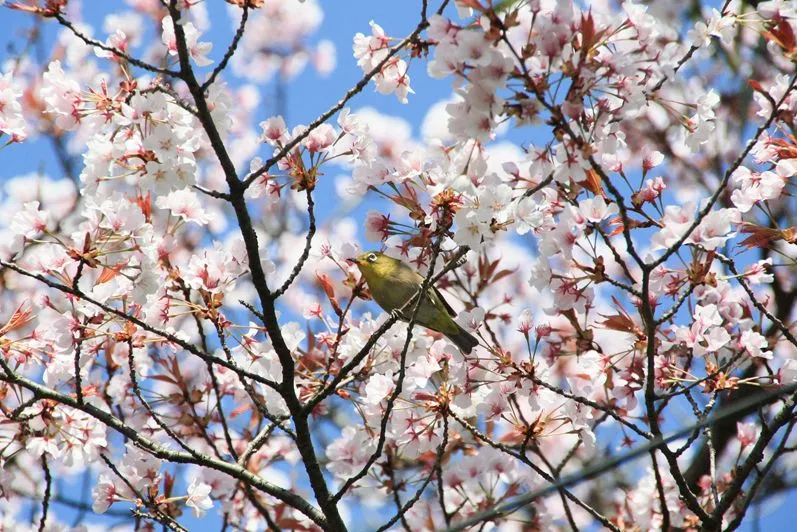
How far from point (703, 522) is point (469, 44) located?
7.16 feet

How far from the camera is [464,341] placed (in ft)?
14.5

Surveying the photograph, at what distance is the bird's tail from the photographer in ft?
12.9

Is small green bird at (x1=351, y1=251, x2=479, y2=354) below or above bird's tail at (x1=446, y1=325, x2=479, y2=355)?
above

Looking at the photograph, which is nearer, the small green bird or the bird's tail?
the bird's tail

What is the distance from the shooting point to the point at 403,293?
16.7ft

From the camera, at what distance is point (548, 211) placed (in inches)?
142

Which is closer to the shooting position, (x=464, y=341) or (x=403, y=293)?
(x=464, y=341)

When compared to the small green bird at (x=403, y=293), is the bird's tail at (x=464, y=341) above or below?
below

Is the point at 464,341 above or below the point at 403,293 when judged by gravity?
below

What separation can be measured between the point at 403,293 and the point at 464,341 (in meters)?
0.78

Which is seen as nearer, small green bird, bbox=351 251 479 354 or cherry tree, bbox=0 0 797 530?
cherry tree, bbox=0 0 797 530

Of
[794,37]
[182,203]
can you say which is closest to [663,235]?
[794,37]

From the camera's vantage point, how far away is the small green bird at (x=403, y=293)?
467cm

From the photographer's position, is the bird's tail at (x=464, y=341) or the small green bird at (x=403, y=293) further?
the small green bird at (x=403, y=293)
